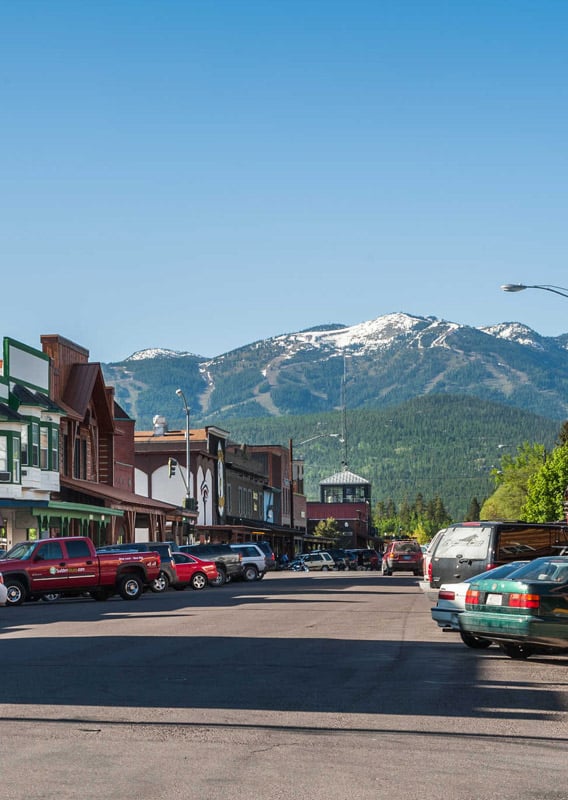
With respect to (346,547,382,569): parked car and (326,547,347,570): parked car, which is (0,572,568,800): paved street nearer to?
(326,547,347,570): parked car

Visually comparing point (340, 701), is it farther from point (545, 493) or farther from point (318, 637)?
point (545, 493)

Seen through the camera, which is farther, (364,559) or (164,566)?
(364,559)

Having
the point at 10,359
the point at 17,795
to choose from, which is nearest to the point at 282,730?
the point at 17,795

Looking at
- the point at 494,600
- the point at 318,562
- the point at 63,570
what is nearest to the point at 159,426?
the point at 318,562

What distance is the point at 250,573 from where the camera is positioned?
195ft

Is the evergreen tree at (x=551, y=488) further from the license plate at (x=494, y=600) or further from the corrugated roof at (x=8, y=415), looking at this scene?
the license plate at (x=494, y=600)

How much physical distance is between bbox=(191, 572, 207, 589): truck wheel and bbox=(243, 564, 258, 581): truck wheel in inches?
383

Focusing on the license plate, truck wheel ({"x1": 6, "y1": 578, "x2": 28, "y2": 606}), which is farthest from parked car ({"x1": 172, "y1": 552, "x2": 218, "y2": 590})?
the license plate

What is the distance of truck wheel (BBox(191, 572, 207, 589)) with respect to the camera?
48.9 meters

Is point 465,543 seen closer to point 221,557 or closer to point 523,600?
point 523,600

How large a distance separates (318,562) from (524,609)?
7308cm

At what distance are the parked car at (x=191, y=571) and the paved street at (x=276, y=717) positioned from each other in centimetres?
2520

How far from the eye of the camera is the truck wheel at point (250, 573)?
59219 millimetres

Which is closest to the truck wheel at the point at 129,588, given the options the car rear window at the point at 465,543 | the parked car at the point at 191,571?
the parked car at the point at 191,571
